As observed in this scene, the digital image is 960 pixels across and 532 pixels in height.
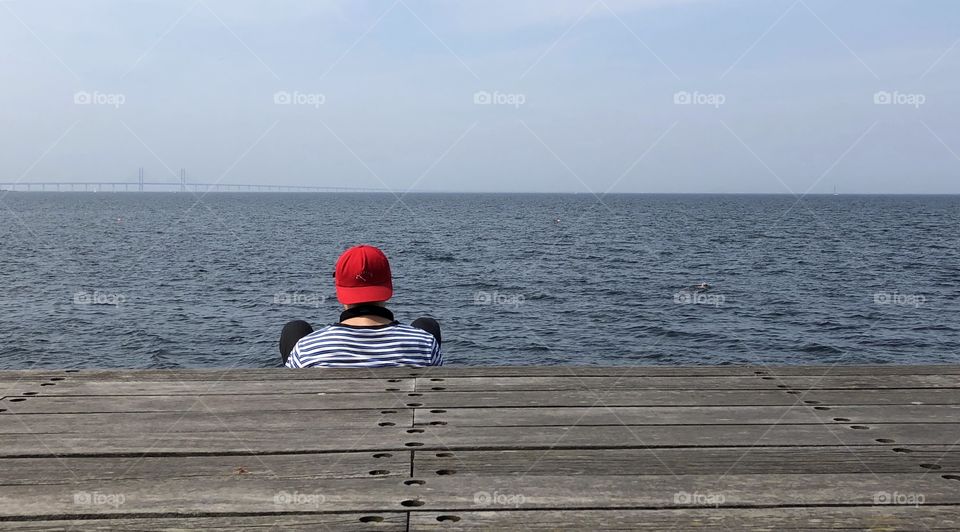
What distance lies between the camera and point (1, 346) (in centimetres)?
2147

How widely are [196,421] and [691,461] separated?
5.81 ft

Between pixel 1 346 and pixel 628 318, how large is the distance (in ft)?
52.7

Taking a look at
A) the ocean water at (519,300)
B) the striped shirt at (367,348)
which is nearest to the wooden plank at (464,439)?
the striped shirt at (367,348)

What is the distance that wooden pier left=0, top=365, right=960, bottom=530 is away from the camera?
2.52 m

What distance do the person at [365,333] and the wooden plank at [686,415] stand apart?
0.92 meters

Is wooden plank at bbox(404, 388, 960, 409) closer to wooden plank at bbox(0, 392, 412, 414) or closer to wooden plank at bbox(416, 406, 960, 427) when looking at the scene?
wooden plank at bbox(416, 406, 960, 427)

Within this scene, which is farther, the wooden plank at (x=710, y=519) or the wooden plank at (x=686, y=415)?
the wooden plank at (x=686, y=415)

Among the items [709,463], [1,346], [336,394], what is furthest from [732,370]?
[1,346]

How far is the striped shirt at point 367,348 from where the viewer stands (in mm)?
4402

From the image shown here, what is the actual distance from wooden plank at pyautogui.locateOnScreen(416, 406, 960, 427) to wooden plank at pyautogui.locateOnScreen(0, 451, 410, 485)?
484 mm

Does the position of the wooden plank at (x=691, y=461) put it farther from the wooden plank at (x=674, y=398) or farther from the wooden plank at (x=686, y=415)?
the wooden plank at (x=674, y=398)

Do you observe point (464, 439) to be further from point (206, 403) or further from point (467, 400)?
point (206, 403)

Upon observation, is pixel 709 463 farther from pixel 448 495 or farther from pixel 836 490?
pixel 448 495

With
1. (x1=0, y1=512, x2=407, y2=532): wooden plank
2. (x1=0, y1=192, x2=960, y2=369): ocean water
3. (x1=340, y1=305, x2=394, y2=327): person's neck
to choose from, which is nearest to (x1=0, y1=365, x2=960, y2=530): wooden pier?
(x1=0, y1=512, x2=407, y2=532): wooden plank
